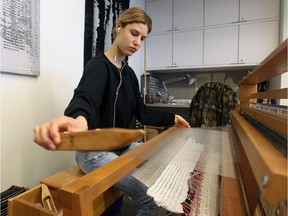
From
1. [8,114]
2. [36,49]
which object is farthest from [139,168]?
[36,49]

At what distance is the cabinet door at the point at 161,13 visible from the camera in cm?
286

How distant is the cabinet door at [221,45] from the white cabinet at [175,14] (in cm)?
23

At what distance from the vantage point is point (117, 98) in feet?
3.49

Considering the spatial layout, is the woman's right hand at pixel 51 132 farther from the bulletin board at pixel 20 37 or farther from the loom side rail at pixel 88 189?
the bulletin board at pixel 20 37

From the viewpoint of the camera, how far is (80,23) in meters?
1.74

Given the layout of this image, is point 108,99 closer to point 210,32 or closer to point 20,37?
point 20,37

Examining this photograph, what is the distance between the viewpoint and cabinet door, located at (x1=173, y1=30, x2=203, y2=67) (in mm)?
2673

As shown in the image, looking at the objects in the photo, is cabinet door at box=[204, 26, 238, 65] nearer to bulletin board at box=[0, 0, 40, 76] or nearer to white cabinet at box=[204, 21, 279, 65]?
white cabinet at box=[204, 21, 279, 65]

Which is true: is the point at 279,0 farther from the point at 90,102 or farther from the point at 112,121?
the point at 90,102

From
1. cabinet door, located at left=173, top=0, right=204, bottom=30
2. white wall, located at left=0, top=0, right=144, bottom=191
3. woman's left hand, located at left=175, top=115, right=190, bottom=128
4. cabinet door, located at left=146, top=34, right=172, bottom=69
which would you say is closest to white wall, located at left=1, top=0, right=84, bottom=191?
white wall, located at left=0, top=0, right=144, bottom=191

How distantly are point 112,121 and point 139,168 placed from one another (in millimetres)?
499

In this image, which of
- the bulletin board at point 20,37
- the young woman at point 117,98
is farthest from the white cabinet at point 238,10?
the bulletin board at point 20,37

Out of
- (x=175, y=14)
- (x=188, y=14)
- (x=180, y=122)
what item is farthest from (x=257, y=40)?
(x=180, y=122)

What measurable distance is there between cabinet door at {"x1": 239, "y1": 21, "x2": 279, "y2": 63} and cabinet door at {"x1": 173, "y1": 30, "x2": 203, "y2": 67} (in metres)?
0.50
